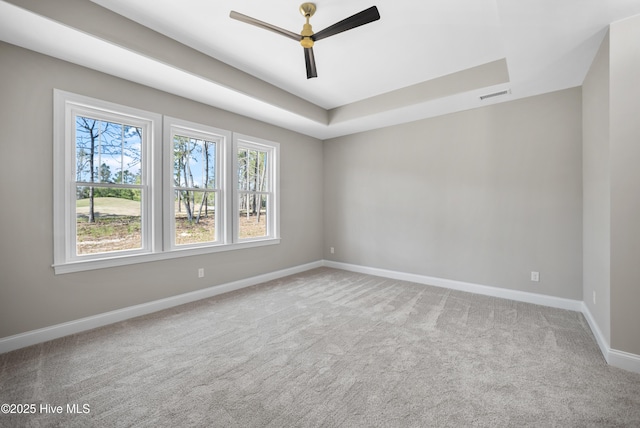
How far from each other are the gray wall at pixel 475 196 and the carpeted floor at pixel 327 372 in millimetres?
798

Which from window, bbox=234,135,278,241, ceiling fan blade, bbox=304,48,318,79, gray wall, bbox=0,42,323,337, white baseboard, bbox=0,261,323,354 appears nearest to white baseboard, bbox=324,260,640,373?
window, bbox=234,135,278,241

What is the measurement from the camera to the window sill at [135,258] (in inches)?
105

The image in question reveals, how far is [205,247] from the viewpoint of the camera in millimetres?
3803

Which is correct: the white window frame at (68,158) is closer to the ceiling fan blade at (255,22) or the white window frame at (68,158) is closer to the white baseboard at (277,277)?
the white baseboard at (277,277)

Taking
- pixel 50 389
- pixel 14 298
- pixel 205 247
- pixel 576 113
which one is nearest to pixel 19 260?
pixel 14 298

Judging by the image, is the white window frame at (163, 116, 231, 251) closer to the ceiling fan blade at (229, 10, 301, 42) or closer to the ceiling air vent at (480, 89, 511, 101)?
the ceiling fan blade at (229, 10, 301, 42)

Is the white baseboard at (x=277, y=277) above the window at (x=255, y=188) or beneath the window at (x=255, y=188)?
beneath

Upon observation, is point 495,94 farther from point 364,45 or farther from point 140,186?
point 140,186

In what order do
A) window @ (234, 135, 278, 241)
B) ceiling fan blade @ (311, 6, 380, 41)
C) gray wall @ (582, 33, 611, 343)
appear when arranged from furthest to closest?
1. window @ (234, 135, 278, 241)
2. gray wall @ (582, 33, 611, 343)
3. ceiling fan blade @ (311, 6, 380, 41)

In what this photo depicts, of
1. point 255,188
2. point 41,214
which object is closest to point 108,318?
point 41,214

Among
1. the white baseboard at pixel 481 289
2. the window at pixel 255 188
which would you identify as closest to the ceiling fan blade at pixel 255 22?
the window at pixel 255 188

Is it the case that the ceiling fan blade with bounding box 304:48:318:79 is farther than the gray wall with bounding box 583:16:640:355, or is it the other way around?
the ceiling fan blade with bounding box 304:48:318:79

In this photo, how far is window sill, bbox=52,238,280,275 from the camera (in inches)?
105

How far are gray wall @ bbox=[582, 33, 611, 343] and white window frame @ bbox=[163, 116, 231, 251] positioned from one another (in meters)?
4.15
